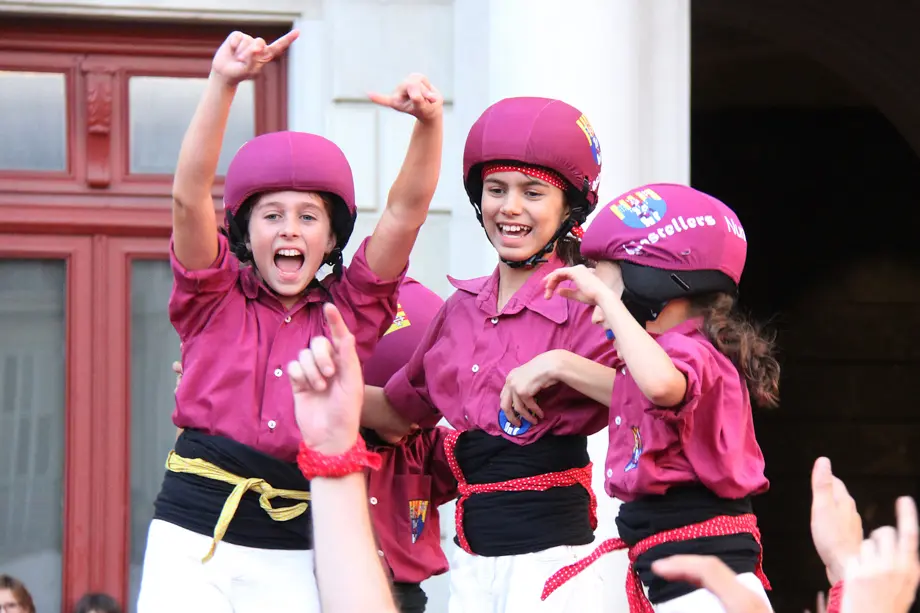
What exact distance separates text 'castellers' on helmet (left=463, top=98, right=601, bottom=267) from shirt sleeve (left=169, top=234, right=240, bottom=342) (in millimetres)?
596

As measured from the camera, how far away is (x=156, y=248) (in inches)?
215

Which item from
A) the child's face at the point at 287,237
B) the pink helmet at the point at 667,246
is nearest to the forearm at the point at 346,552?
the pink helmet at the point at 667,246

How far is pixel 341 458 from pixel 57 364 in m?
3.99

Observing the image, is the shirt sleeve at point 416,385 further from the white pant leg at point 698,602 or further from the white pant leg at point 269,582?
the white pant leg at point 698,602

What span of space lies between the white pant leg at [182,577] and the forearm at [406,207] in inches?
28.4

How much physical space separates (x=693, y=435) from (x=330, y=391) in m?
1.45

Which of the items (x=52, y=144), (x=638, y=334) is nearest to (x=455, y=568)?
(x=638, y=334)


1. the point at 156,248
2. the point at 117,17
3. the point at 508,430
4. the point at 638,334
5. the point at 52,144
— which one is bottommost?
the point at 508,430

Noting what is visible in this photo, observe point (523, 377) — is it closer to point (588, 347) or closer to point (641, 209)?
point (588, 347)

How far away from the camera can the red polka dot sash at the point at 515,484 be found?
10.6 feet

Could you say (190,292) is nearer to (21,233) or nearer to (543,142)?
(543,142)

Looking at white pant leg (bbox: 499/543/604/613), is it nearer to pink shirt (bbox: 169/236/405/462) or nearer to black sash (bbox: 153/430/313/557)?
black sash (bbox: 153/430/313/557)

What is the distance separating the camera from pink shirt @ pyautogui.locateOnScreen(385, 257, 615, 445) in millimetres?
3266

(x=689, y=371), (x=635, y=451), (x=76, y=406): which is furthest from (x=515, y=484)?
(x=76, y=406)
